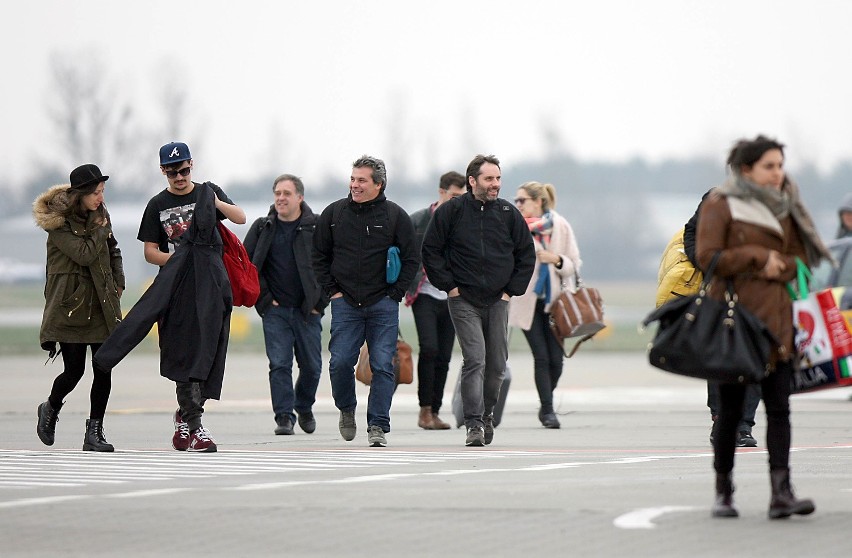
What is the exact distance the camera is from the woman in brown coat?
8.46 meters

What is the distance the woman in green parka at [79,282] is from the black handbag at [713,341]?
534 centimetres

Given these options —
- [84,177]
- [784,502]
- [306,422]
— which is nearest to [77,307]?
[84,177]

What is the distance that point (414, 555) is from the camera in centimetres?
721

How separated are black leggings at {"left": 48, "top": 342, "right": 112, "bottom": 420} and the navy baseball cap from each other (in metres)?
1.35

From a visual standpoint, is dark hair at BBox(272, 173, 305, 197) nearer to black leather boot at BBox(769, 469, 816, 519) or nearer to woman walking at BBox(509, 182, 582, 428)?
woman walking at BBox(509, 182, 582, 428)

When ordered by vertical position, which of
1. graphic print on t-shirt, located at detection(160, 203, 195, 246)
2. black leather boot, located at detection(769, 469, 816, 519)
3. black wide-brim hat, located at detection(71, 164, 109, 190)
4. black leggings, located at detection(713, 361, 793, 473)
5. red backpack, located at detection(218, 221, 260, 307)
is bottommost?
black leather boot, located at detection(769, 469, 816, 519)

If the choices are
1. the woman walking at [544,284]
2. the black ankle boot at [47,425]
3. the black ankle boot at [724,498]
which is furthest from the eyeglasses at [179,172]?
the black ankle boot at [724,498]

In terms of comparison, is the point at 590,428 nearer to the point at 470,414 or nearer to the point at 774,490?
the point at 470,414

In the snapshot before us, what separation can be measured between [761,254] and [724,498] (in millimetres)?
1084

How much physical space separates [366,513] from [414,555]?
1.26 m

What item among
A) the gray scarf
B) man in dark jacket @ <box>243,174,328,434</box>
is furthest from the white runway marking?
man in dark jacket @ <box>243,174,328,434</box>

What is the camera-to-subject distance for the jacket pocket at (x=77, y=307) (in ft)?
41.9

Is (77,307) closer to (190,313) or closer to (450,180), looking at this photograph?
(190,313)

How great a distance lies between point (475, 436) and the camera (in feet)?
43.7
